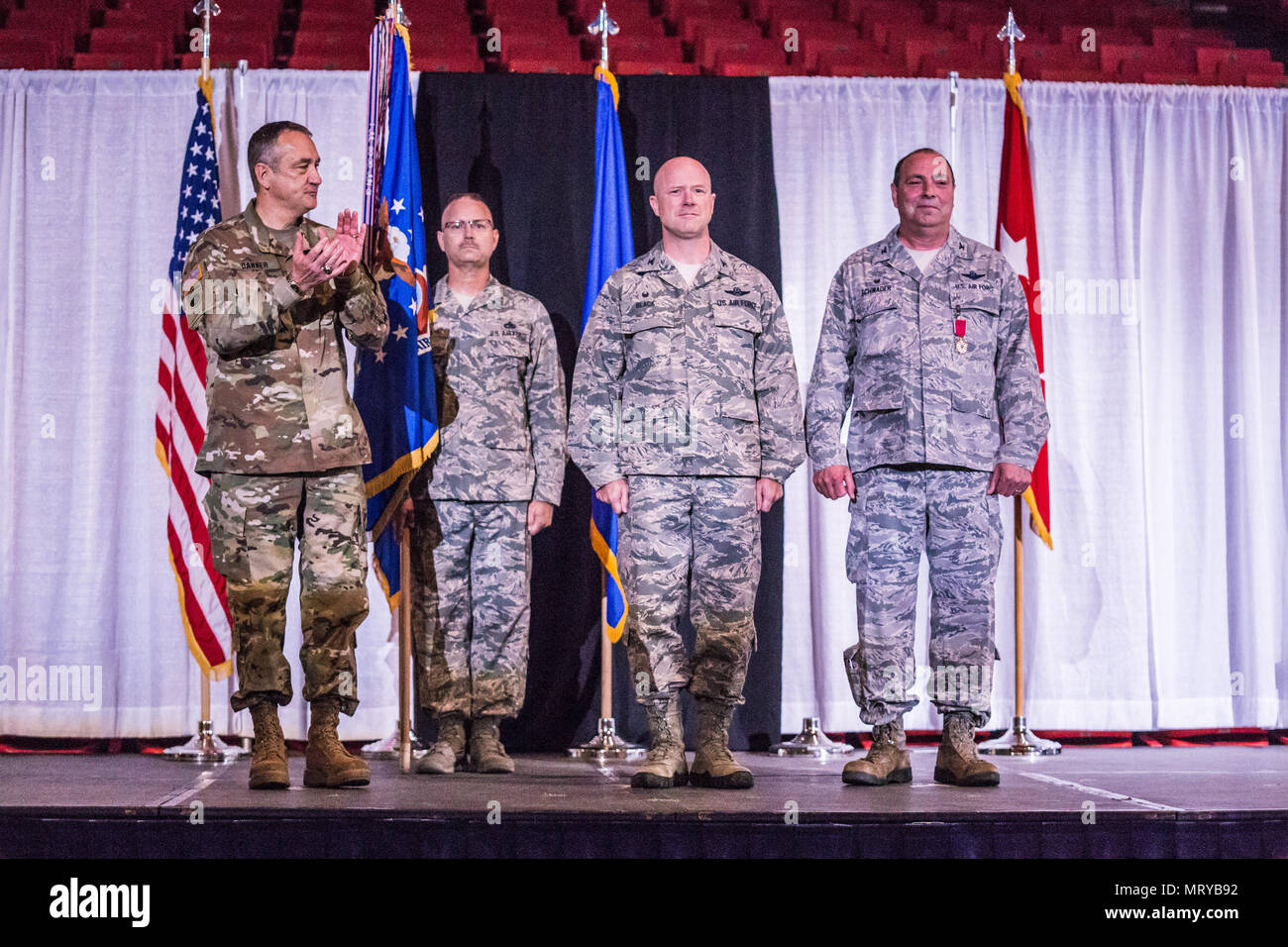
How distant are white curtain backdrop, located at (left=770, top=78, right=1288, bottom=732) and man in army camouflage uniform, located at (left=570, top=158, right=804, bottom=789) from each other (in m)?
1.75

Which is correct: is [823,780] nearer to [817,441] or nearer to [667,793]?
[667,793]

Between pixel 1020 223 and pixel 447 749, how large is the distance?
3.05 metres

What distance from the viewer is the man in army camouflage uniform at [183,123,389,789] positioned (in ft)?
11.7

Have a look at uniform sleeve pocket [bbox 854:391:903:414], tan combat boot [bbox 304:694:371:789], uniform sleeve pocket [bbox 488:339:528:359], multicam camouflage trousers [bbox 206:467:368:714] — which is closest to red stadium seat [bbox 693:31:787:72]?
uniform sleeve pocket [bbox 488:339:528:359]

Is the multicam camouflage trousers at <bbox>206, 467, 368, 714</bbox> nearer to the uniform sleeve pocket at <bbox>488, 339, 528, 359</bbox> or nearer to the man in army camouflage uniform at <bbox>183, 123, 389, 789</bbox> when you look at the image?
the man in army camouflage uniform at <bbox>183, 123, 389, 789</bbox>

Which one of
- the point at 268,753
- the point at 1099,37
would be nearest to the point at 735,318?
the point at 268,753

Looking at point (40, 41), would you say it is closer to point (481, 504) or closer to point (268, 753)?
point (481, 504)

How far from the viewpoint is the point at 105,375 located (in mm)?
5512

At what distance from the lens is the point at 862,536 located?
156 inches

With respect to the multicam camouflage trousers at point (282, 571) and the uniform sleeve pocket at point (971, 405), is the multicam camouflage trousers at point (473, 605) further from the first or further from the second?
the uniform sleeve pocket at point (971, 405)
